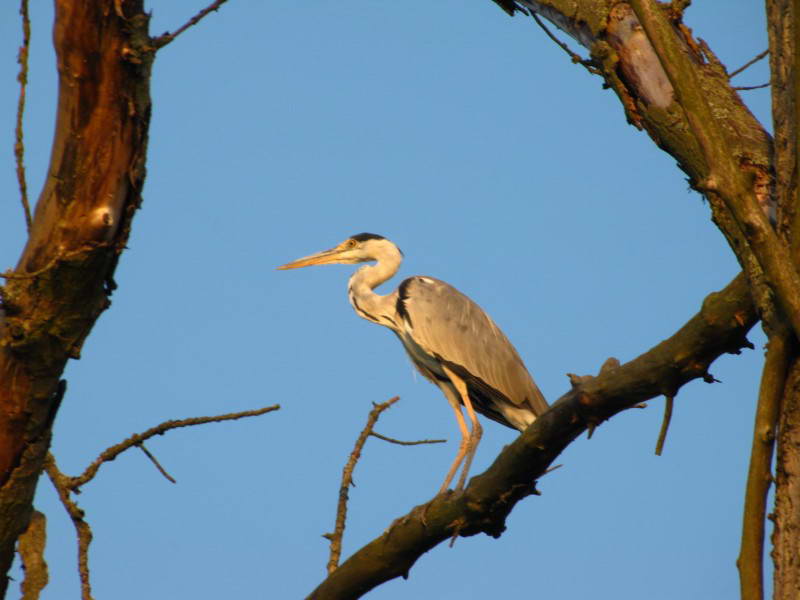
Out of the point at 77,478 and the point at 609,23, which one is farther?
the point at 609,23

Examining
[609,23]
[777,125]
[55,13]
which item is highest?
[609,23]

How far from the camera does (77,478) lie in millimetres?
3109

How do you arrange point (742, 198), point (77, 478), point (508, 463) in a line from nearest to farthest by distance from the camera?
point (742, 198) → point (77, 478) → point (508, 463)

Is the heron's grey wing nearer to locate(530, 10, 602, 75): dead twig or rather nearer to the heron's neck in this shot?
the heron's neck

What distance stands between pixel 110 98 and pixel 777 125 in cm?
166

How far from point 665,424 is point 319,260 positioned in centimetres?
633

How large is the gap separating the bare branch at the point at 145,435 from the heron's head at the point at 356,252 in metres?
5.65

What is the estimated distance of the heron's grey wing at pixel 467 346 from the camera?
24.6 feet

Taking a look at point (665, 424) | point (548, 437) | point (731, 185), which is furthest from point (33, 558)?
point (731, 185)

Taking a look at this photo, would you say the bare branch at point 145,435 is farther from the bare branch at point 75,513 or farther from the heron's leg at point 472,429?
the heron's leg at point 472,429

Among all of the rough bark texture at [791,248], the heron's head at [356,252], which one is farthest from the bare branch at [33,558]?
the heron's head at [356,252]

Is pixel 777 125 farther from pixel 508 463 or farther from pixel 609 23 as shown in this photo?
pixel 508 463

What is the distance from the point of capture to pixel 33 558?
2.99m

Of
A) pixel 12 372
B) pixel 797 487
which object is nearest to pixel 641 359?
pixel 797 487
